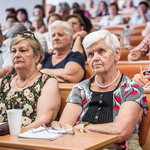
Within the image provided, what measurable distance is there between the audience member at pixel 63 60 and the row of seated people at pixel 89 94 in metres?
0.56

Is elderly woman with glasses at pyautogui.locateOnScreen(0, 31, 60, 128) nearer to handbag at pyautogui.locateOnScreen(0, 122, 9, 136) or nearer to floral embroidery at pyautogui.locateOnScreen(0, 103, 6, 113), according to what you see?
floral embroidery at pyautogui.locateOnScreen(0, 103, 6, 113)

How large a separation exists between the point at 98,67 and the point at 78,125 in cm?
37

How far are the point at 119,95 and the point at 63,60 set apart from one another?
1276 mm

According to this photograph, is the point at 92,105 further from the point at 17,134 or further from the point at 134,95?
the point at 17,134

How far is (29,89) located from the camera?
194cm

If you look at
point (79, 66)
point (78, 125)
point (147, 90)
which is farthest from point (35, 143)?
point (79, 66)

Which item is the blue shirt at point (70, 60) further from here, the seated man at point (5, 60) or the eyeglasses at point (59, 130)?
the eyeglasses at point (59, 130)

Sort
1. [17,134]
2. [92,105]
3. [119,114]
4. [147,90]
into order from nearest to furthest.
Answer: [17,134] < [119,114] < [92,105] < [147,90]

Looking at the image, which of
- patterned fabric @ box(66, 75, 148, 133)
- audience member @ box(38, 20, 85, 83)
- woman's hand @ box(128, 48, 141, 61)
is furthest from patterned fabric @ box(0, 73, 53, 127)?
woman's hand @ box(128, 48, 141, 61)

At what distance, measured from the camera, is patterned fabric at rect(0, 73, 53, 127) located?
1893 millimetres

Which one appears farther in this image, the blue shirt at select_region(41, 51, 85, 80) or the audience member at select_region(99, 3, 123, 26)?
the audience member at select_region(99, 3, 123, 26)

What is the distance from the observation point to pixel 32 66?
80.8 inches

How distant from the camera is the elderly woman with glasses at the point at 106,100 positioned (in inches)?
58.0

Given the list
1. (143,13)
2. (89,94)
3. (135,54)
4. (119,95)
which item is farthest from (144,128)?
(143,13)
